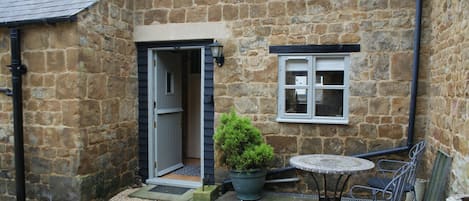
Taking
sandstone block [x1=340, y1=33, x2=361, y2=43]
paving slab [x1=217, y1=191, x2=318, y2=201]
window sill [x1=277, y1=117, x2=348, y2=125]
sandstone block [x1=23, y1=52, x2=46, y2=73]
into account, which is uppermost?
sandstone block [x1=340, y1=33, x2=361, y2=43]

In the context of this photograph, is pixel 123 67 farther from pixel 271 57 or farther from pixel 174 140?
pixel 271 57

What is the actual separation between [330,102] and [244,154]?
4.87 ft

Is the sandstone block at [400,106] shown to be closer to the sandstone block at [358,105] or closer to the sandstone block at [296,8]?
the sandstone block at [358,105]

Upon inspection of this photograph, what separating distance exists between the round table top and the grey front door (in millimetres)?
2795

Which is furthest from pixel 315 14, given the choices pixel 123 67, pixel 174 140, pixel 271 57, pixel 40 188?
pixel 40 188

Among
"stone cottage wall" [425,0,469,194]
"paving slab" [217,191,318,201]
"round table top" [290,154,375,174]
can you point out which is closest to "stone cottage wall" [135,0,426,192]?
"stone cottage wall" [425,0,469,194]

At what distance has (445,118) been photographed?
12.0 feet

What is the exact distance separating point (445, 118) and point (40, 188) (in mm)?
5273

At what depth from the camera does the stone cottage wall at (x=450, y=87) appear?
3053 millimetres

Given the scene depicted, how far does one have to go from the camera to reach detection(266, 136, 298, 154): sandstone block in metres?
4.98

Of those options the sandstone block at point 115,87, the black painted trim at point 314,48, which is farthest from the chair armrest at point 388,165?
the sandstone block at point 115,87

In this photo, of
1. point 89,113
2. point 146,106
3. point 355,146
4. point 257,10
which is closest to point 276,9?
point 257,10

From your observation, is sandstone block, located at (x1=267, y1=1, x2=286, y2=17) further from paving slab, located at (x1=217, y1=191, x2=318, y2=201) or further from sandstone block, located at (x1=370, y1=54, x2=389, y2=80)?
paving slab, located at (x1=217, y1=191, x2=318, y2=201)

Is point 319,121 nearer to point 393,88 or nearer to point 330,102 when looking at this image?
point 330,102
